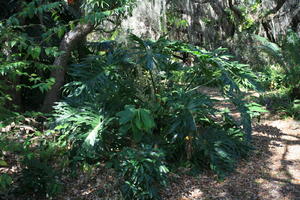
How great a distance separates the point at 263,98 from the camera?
22.4 ft

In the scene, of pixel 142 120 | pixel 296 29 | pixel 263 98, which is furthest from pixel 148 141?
pixel 296 29

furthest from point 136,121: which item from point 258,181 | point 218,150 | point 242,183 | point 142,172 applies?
point 258,181

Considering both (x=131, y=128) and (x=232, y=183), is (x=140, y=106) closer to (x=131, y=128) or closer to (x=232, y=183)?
(x=131, y=128)

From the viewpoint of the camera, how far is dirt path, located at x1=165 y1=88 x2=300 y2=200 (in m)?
3.29

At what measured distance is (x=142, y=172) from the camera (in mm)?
3094

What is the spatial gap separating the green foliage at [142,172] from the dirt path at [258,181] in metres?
0.30

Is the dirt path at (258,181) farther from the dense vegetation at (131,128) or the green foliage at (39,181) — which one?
the green foliage at (39,181)

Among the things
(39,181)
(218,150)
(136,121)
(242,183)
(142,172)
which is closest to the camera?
(136,121)

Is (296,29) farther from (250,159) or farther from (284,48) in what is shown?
(250,159)

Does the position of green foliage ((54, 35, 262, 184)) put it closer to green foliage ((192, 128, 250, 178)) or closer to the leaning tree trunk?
green foliage ((192, 128, 250, 178))

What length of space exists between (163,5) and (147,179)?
18.0 feet

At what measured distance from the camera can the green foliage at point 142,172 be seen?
10.2 ft

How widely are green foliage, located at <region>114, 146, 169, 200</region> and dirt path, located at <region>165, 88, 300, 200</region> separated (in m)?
0.30

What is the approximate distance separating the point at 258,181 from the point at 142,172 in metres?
1.43
